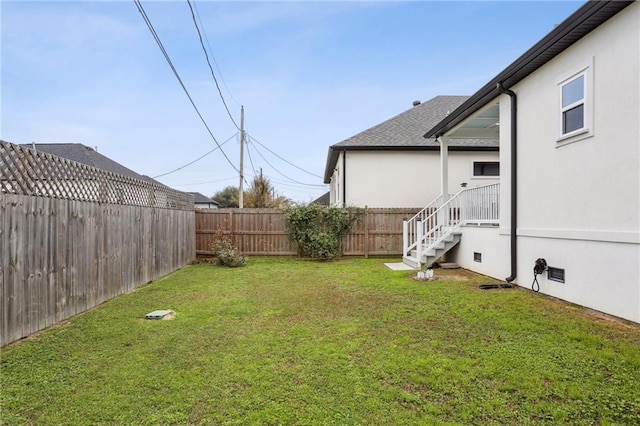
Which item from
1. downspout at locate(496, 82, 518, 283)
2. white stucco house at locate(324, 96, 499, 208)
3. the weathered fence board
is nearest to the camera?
the weathered fence board

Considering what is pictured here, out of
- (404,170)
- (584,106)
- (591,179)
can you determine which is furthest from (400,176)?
(591,179)

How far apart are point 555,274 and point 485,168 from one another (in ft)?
28.4

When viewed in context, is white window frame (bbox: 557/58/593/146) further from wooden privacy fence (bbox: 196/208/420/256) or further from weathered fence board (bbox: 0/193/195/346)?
weathered fence board (bbox: 0/193/195/346)

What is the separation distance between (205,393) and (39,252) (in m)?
3.04

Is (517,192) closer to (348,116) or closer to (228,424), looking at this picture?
(228,424)

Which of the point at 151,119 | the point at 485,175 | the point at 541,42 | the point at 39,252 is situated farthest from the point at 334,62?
the point at 39,252

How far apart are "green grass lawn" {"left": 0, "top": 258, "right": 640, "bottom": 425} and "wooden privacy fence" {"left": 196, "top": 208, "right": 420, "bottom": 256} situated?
240 inches

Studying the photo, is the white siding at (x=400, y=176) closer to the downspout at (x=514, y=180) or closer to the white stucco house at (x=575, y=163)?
the white stucco house at (x=575, y=163)

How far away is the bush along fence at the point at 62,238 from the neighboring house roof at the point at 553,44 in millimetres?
7114

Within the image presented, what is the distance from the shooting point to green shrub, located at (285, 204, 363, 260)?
35.5ft

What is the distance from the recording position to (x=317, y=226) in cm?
1121

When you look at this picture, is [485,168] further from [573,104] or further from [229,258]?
[229,258]

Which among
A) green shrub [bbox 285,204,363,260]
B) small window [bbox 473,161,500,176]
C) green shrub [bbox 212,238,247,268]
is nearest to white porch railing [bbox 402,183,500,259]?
green shrub [bbox 285,204,363,260]

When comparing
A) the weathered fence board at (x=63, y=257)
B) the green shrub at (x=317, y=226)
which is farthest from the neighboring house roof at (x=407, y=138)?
the weathered fence board at (x=63, y=257)
